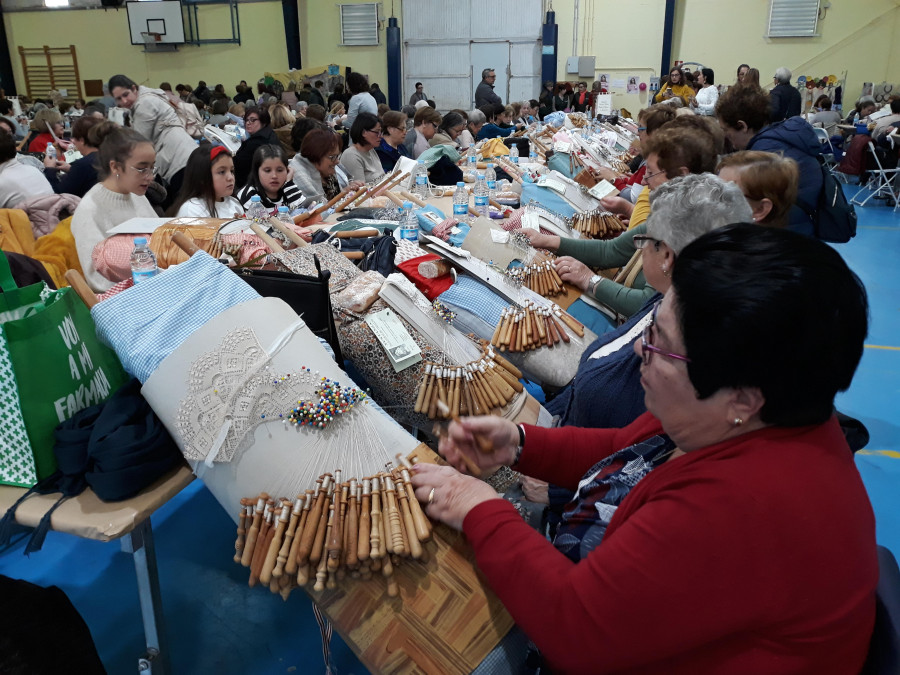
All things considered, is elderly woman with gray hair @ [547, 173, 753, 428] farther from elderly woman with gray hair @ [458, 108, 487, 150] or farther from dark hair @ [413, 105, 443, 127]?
elderly woman with gray hair @ [458, 108, 487, 150]

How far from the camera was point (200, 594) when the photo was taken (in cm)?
228

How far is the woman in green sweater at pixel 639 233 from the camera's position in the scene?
2.66 m

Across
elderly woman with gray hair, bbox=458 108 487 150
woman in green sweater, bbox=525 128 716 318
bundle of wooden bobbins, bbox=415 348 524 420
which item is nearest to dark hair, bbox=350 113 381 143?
woman in green sweater, bbox=525 128 716 318

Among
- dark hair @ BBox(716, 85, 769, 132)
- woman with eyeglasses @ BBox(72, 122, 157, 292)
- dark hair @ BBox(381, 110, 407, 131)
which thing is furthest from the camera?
dark hair @ BBox(381, 110, 407, 131)

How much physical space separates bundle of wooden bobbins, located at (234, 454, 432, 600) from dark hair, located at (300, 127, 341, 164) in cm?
374

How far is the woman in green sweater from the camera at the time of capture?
2.66 m

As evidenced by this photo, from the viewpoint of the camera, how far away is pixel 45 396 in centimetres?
138

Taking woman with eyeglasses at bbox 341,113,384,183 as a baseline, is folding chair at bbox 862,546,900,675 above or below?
below

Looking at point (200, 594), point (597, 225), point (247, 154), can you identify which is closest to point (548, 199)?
point (597, 225)

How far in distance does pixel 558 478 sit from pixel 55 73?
21.1 m

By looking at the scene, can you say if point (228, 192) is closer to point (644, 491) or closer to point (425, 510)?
point (425, 510)

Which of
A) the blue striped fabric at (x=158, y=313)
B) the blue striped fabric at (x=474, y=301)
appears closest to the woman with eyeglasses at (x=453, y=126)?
the blue striped fabric at (x=474, y=301)

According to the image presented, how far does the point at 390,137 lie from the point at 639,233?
13.9ft

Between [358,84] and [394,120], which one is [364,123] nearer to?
[394,120]
